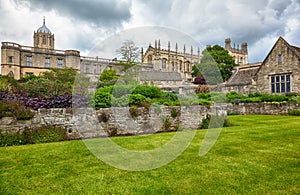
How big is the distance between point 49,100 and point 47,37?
54951 millimetres

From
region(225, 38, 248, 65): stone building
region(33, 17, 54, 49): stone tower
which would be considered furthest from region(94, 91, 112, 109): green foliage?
region(225, 38, 248, 65): stone building

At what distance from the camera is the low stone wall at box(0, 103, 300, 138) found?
24.3 feet

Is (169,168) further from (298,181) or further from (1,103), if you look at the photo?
(1,103)

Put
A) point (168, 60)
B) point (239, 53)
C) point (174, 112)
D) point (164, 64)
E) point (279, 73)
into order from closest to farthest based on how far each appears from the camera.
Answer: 1. point (174, 112)
2. point (279, 73)
3. point (164, 64)
4. point (168, 60)
5. point (239, 53)

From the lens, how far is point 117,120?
28.4 feet

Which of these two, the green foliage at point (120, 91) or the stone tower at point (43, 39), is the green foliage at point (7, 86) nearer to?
the green foliage at point (120, 91)

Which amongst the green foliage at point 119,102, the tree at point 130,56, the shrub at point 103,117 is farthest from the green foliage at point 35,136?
the tree at point 130,56

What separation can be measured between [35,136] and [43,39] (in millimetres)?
56395

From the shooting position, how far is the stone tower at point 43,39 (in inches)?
2128

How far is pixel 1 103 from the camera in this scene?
698 centimetres

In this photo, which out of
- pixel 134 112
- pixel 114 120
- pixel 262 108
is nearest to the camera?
pixel 114 120

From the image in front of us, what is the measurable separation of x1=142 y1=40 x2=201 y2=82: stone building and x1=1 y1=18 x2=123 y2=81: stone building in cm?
1520

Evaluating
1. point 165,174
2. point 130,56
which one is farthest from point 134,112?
point 130,56

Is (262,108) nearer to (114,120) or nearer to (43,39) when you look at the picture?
(114,120)
